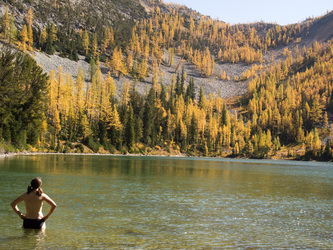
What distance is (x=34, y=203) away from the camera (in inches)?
520

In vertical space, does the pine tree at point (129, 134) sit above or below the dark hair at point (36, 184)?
above

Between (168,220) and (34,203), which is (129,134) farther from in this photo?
(34,203)

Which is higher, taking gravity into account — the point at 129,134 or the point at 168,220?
the point at 129,134

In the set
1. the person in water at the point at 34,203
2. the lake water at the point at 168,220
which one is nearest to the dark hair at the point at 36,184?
the person in water at the point at 34,203

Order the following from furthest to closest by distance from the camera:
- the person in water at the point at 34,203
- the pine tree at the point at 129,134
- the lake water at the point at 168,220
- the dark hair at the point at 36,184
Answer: the pine tree at the point at 129,134 < the lake water at the point at 168,220 < the person in water at the point at 34,203 < the dark hair at the point at 36,184

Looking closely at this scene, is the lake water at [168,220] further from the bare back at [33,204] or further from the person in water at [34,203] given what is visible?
the bare back at [33,204]

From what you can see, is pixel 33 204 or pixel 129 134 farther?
pixel 129 134

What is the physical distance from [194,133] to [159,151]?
102 ft

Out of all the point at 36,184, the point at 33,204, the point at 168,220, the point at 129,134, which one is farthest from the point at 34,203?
the point at 129,134

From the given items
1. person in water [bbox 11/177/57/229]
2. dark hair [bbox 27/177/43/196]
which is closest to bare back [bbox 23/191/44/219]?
person in water [bbox 11/177/57/229]

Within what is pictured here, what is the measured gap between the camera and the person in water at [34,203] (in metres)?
13.0

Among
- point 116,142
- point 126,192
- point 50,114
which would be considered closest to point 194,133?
point 116,142

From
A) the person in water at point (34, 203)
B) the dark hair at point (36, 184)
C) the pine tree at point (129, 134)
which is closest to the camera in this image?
the dark hair at point (36, 184)

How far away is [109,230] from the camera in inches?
584
